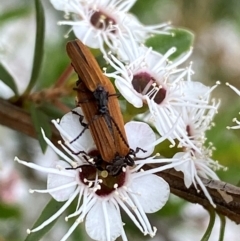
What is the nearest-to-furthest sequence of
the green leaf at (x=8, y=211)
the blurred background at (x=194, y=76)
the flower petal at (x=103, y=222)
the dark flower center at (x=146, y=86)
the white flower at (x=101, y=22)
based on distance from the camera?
the flower petal at (x=103, y=222) → the dark flower center at (x=146, y=86) → the white flower at (x=101, y=22) → the green leaf at (x=8, y=211) → the blurred background at (x=194, y=76)

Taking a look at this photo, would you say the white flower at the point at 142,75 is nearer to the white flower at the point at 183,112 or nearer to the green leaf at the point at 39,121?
the white flower at the point at 183,112

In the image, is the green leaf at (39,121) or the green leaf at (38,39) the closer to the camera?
the green leaf at (39,121)

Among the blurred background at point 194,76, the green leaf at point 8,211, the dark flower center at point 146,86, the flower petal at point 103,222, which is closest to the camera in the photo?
the flower petal at point 103,222

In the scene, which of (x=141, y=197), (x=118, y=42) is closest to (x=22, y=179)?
(x=118, y=42)

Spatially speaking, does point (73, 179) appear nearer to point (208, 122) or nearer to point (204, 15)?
point (208, 122)

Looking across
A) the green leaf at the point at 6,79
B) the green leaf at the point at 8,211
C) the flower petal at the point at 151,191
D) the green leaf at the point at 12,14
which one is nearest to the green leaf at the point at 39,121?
the green leaf at the point at 6,79

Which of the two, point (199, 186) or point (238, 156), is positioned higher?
point (199, 186)

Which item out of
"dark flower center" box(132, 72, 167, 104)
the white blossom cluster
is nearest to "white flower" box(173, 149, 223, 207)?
the white blossom cluster
